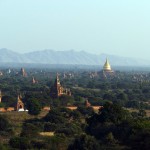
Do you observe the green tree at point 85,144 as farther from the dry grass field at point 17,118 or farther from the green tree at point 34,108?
the green tree at point 34,108

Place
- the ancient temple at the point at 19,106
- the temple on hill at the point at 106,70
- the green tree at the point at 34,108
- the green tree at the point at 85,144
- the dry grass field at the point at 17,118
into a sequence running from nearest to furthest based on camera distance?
Answer: the green tree at the point at 85,144 → the dry grass field at the point at 17,118 → the green tree at the point at 34,108 → the ancient temple at the point at 19,106 → the temple on hill at the point at 106,70

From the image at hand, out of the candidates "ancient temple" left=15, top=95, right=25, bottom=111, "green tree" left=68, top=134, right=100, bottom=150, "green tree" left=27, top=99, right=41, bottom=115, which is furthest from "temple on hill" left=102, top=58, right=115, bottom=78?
"green tree" left=68, top=134, right=100, bottom=150

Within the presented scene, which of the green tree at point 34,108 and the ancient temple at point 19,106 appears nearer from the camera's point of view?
the green tree at point 34,108

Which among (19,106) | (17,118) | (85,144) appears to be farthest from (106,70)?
(85,144)

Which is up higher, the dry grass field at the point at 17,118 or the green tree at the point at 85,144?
the green tree at the point at 85,144

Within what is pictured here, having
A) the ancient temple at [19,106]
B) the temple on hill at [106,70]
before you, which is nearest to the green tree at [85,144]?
the ancient temple at [19,106]

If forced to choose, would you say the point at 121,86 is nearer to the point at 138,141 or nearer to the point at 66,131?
the point at 66,131

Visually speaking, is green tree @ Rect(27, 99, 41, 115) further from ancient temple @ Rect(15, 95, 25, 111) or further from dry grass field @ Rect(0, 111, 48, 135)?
ancient temple @ Rect(15, 95, 25, 111)

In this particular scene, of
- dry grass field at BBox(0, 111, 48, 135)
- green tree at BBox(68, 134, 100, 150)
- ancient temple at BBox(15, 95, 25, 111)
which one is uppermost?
green tree at BBox(68, 134, 100, 150)

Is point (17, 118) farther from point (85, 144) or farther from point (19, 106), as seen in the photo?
point (85, 144)

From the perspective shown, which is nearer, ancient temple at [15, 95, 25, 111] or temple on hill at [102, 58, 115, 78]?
ancient temple at [15, 95, 25, 111]

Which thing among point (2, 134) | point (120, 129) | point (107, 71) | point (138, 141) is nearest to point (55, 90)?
point (2, 134)

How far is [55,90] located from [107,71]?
309 feet

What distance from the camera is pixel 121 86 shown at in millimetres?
112562
